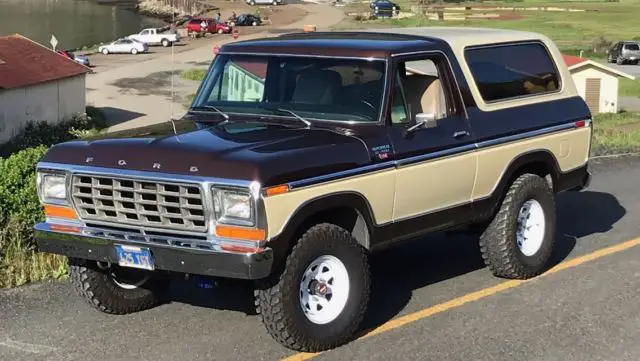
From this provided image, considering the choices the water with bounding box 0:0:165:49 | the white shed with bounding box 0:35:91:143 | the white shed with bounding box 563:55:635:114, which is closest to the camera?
the white shed with bounding box 0:35:91:143

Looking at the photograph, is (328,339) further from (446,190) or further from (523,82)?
(523,82)

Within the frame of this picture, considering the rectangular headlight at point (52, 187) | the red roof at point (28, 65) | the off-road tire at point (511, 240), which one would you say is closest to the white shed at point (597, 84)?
the red roof at point (28, 65)

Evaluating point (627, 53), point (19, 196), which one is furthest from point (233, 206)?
point (627, 53)

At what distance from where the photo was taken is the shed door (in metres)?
46.4

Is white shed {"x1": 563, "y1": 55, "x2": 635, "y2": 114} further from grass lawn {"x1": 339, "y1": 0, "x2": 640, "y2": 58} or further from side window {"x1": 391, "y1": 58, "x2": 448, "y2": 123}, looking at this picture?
side window {"x1": 391, "y1": 58, "x2": 448, "y2": 123}

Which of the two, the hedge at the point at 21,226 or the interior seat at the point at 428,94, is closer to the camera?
the interior seat at the point at 428,94

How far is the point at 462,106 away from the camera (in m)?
7.58

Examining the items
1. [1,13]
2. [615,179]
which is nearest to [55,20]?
[1,13]

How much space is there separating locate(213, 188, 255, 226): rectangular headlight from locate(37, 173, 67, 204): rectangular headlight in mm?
1192

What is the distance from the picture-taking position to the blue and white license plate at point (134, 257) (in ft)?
19.9

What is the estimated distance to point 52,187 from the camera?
654cm

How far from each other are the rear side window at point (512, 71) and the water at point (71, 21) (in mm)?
77833

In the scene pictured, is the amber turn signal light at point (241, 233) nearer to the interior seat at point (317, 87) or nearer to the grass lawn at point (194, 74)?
the interior seat at point (317, 87)

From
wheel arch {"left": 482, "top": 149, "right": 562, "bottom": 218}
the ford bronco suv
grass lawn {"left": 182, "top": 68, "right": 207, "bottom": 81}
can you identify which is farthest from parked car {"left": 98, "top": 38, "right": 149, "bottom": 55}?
A: wheel arch {"left": 482, "top": 149, "right": 562, "bottom": 218}
